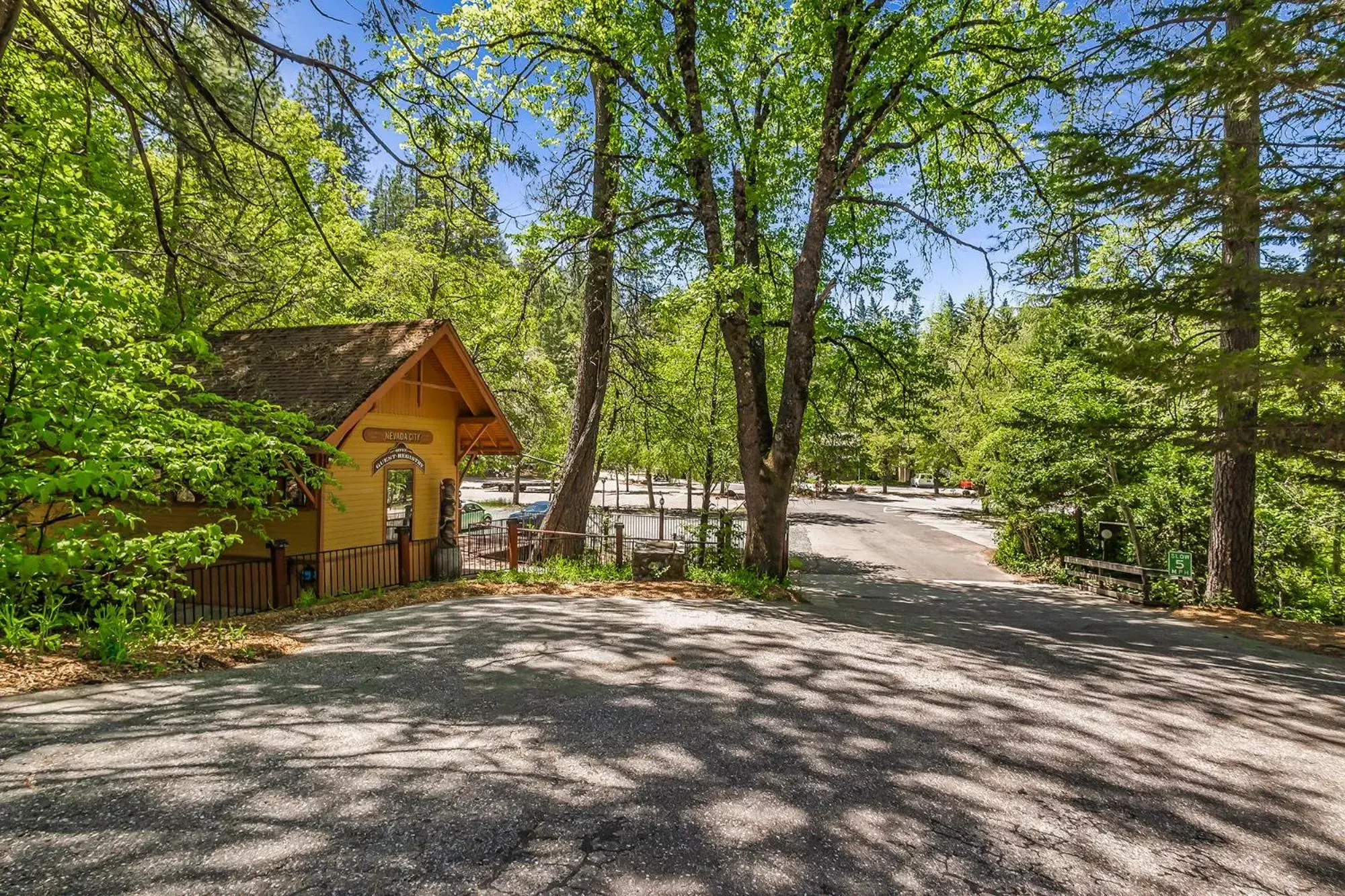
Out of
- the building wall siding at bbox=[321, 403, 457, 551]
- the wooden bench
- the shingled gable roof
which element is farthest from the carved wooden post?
the wooden bench

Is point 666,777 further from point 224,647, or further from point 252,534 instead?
point 252,534

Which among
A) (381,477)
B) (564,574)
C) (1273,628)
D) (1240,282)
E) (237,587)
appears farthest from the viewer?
(381,477)

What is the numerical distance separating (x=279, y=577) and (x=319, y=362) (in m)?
4.58

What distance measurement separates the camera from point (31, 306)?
4523 mm

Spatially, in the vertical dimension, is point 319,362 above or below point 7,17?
below

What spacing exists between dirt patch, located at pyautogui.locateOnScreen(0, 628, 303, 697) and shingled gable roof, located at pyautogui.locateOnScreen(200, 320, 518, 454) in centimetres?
498

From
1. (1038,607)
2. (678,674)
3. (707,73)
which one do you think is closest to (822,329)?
(707,73)

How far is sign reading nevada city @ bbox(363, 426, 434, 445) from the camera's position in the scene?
12.0 m

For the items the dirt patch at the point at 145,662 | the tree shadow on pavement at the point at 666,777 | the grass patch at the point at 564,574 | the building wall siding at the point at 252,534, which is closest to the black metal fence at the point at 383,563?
the grass patch at the point at 564,574

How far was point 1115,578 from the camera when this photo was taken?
49.9 feet

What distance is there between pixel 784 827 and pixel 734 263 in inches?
386

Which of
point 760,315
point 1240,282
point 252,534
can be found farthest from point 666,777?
point 252,534

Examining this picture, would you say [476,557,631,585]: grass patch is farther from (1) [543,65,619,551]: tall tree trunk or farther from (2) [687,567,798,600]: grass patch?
(2) [687,567,798,600]: grass patch

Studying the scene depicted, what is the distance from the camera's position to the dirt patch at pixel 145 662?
443 centimetres
